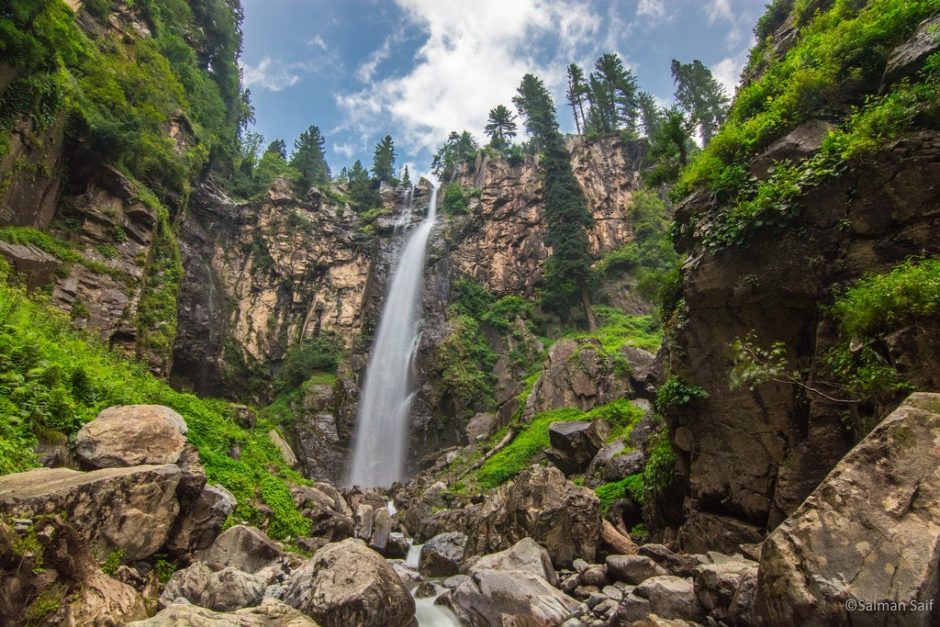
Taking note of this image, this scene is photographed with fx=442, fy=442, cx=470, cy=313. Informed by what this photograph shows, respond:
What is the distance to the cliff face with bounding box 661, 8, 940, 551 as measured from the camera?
6340 millimetres

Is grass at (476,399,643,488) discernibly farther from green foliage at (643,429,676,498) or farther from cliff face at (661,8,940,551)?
cliff face at (661,8,940,551)

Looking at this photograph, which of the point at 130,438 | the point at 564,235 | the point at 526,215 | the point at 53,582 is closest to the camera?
the point at 53,582

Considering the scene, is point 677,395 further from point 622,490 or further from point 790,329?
point 622,490

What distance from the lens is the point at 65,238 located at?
16.3 metres

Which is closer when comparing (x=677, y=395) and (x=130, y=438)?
(x=130, y=438)

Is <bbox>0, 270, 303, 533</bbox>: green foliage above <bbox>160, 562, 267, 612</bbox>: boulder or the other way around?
above

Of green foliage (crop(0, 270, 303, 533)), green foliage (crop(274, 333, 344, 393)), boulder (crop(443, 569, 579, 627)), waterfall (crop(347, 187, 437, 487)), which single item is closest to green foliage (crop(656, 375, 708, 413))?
boulder (crop(443, 569, 579, 627))

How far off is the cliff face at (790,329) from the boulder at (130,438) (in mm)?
9852

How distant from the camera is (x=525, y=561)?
8.27 m

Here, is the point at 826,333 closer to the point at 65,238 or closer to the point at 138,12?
the point at 65,238

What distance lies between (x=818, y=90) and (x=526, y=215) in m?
32.1

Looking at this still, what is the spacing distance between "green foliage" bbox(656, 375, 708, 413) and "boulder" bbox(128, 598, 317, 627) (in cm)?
744

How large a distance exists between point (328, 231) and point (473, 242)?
13.2 meters

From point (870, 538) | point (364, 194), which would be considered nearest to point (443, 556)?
point (870, 538)
